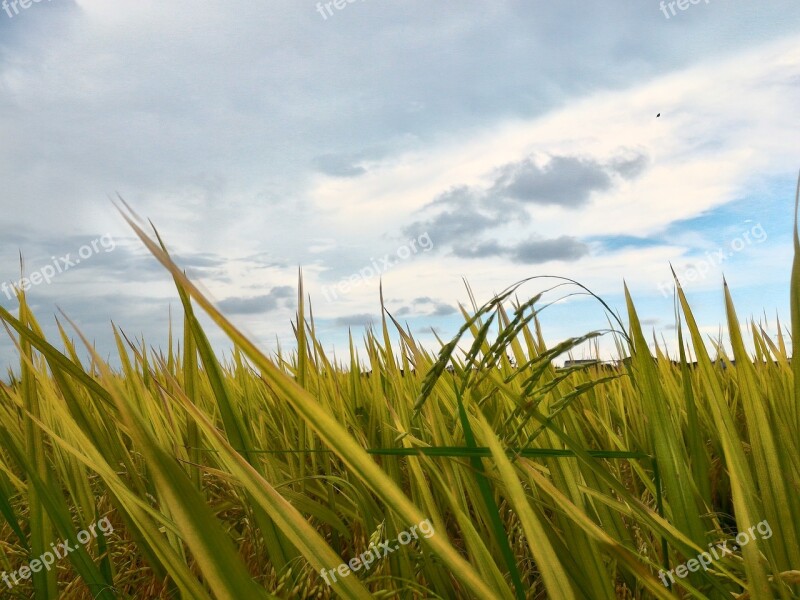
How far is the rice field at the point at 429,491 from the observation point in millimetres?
588

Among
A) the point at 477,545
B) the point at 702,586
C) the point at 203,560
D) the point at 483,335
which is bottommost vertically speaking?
the point at 702,586

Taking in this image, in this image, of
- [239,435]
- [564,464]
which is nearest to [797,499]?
[564,464]

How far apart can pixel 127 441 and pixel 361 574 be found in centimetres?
124

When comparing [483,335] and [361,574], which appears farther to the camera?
[361,574]

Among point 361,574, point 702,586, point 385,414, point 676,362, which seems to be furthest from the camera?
point 676,362

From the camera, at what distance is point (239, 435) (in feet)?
3.43

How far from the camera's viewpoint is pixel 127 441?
82.6 inches

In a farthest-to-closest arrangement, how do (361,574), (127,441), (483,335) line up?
(127,441) < (361,574) < (483,335)

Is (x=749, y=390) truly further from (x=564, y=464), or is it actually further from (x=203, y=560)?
(x=203, y=560)

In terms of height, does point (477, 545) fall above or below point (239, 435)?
below

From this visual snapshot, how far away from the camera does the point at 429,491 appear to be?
1.05m

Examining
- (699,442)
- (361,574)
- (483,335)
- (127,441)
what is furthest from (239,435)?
(127,441)

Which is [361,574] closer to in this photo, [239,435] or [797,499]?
[239,435]

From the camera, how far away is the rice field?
588 millimetres
